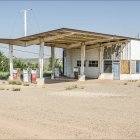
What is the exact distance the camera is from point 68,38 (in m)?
39.6

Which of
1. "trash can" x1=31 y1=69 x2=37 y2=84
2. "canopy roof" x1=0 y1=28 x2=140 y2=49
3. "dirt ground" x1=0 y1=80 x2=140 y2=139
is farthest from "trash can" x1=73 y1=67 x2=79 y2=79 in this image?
"dirt ground" x1=0 y1=80 x2=140 y2=139

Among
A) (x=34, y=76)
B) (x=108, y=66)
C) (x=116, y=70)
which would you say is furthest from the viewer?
(x=108, y=66)

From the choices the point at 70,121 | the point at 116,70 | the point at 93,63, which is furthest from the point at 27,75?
the point at 70,121

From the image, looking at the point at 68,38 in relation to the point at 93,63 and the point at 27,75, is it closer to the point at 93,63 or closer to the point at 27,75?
the point at 27,75

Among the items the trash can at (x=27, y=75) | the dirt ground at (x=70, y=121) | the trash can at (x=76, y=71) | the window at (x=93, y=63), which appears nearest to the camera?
the dirt ground at (x=70, y=121)

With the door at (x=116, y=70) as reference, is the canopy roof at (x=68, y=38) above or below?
above

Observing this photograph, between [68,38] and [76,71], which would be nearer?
[68,38]

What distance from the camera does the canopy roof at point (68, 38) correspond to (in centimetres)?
3451

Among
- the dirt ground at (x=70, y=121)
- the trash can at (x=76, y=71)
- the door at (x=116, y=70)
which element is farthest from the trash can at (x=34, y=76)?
the dirt ground at (x=70, y=121)

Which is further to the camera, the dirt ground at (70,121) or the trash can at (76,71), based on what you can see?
the trash can at (76,71)

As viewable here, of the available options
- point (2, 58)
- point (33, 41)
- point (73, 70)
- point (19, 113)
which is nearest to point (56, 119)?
point (19, 113)

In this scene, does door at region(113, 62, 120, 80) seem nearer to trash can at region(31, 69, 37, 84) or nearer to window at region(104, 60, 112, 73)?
window at region(104, 60, 112, 73)

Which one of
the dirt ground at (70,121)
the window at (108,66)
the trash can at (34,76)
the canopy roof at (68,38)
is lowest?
the dirt ground at (70,121)

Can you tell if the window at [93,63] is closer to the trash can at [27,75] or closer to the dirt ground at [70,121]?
the trash can at [27,75]
